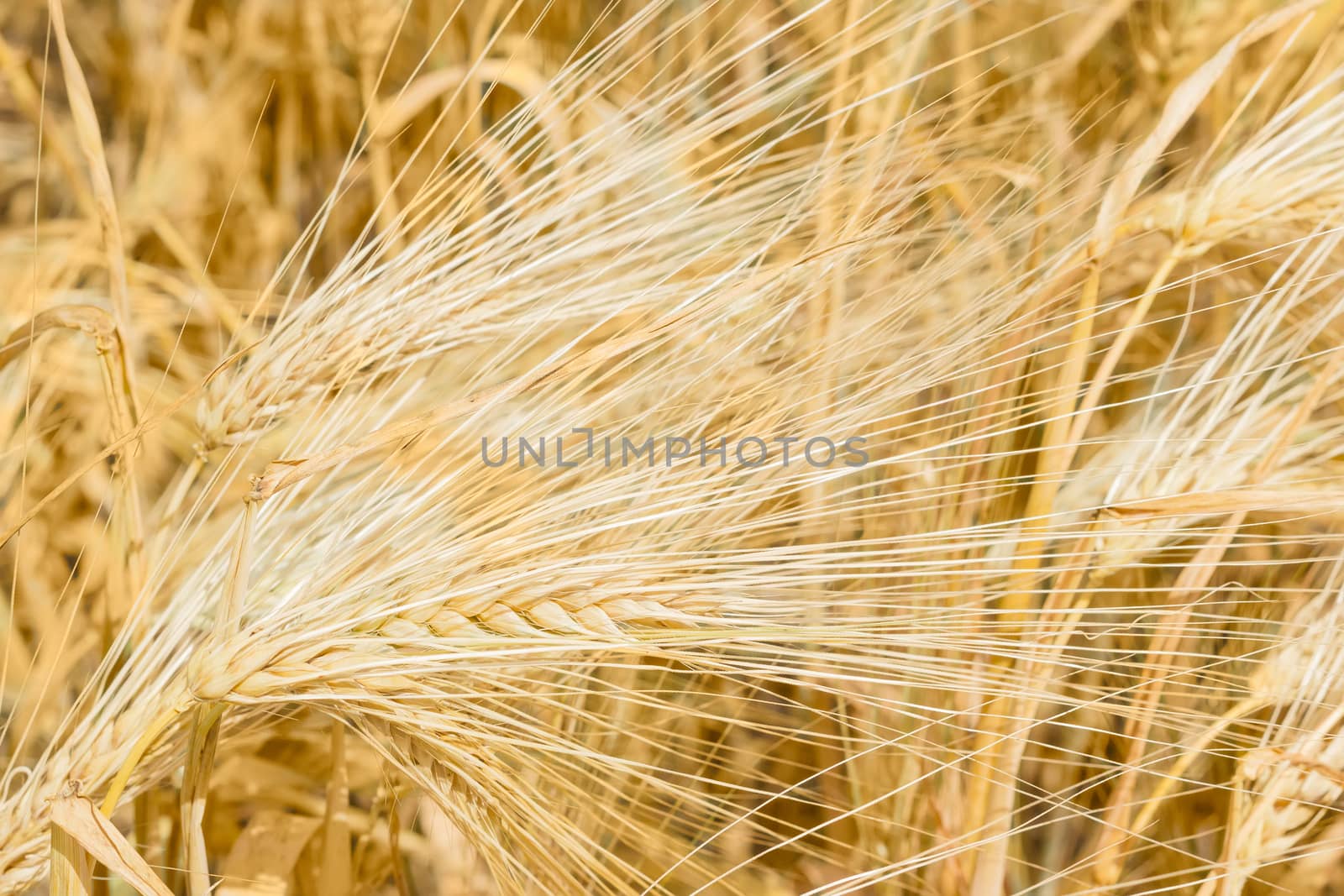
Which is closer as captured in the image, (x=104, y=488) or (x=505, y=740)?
(x=505, y=740)

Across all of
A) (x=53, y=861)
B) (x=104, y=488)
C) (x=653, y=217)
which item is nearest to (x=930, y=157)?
(x=653, y=217)

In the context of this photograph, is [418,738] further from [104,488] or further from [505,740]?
[104,488]

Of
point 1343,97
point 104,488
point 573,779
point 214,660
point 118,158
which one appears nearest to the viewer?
point 214,660

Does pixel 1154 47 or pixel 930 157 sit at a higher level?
pixel 1154 47

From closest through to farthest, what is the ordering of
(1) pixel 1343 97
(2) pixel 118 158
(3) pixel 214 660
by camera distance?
(3) pixel 214 660 → (1) pixel 1343 97 → (2) pixel 118 158

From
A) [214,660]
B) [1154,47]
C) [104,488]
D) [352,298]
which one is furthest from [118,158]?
[1154,47]

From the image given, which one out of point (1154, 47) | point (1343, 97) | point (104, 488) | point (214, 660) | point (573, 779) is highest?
point (1154, 47)
